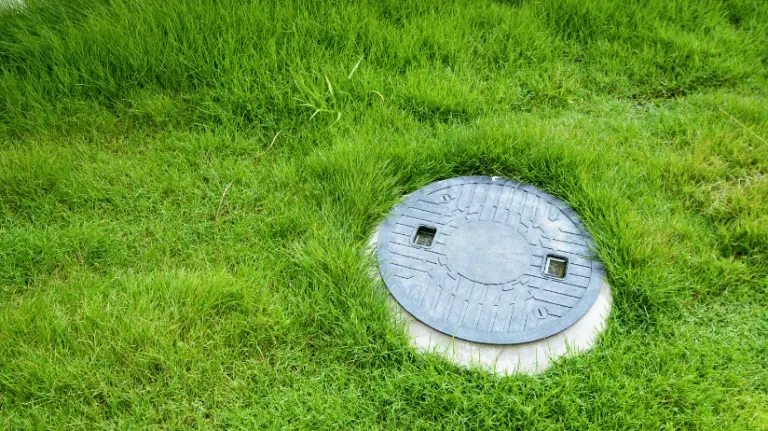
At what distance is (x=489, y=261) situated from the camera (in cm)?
256

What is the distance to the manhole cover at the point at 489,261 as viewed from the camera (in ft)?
7.82

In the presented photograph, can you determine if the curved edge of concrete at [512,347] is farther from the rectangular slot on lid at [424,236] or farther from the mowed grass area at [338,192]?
the rectangular slot on lid at [424,236]

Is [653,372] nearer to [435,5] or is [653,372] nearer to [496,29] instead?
[496,29]

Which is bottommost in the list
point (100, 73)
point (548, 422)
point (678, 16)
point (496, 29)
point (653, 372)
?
point (548, 422)

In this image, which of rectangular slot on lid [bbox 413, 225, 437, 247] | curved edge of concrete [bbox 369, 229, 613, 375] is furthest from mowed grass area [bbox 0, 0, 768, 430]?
rectangular slot on lid [bbox 413, 225, 437, 247]

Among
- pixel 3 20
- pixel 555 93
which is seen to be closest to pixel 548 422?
pixel 555 93

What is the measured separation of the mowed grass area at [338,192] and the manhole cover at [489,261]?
0.09 metres

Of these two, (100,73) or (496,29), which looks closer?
(100,73)

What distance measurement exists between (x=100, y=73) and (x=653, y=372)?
2921 mm

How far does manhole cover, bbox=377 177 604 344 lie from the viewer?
2383mm

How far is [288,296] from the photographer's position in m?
2.50

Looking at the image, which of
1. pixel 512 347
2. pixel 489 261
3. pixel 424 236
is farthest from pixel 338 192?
pixel 512 347

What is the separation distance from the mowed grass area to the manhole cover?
92 millimetres

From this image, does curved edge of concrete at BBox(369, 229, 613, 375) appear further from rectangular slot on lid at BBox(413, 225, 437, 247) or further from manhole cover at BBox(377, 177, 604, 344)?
rectangular slot on lid at BBox(413, 225, 437, 247)
